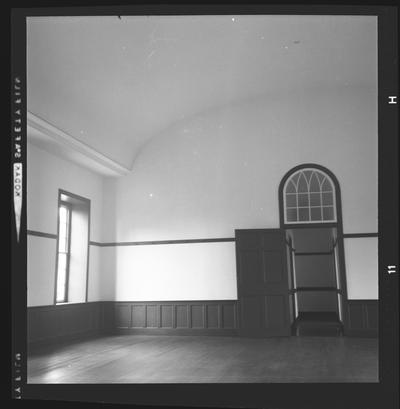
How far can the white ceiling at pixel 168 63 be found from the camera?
22.2 feet

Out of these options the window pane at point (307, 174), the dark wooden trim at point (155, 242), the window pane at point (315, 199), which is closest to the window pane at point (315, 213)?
the window pane at point (315, 199)

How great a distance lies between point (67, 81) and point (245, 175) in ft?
13.8

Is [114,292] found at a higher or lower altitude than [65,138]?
lower

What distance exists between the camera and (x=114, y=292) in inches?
419

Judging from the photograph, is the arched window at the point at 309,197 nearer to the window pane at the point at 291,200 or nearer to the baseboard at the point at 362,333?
the window pane at the point at 291,200

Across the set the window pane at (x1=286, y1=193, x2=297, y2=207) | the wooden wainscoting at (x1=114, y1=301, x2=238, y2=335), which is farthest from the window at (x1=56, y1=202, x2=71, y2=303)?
the window pane at (x1=286, y1=193, x2=297, y2=207)

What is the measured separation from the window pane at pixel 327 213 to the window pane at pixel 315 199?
162 mm

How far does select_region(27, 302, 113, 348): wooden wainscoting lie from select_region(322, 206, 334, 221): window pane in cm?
475

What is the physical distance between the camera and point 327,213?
9.84 m

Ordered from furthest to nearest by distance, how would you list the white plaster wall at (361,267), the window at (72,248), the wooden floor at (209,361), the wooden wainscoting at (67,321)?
1. the white plaster wall at (361,267)
2. the window at (72,248)
3. the wooden wainscoting at (67,321)
4. the wooden floor at (209,361)

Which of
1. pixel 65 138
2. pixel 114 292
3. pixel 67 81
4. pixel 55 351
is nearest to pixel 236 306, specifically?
pixel 114 292

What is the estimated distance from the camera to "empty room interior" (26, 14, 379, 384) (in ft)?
24.2

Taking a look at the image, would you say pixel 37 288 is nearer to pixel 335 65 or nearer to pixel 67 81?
pixel 67 81

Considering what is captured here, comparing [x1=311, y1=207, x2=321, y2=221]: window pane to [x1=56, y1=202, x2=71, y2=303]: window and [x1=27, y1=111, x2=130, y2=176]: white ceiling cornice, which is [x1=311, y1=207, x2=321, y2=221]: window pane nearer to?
[x1=27, y1=111, x2=130, y2=176]: white ceiling cornice
